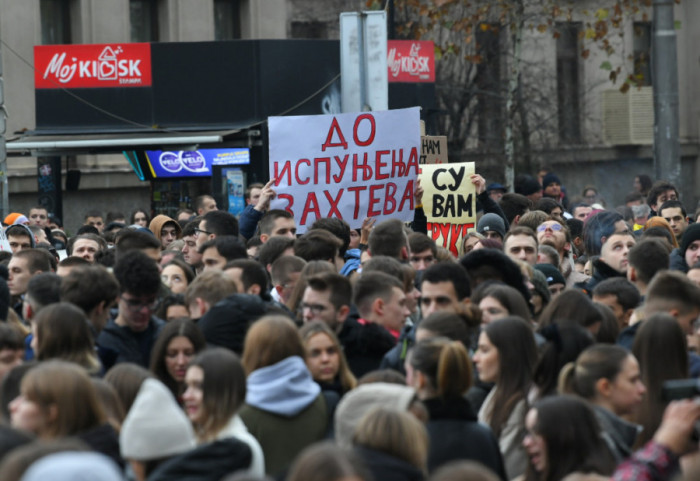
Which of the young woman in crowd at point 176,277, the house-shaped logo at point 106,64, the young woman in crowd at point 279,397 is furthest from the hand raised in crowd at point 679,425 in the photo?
the house-shaped logo at point 106,64

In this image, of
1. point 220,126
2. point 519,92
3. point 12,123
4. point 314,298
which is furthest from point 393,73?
point 314,298

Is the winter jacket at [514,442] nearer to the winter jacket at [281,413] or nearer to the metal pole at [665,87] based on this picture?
the winter jacket at [281,413]

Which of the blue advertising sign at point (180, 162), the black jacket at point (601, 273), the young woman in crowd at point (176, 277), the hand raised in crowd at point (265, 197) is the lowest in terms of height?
the black jacket at point (601, 273)

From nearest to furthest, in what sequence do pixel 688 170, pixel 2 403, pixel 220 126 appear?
pixel 2 403, pixel 220 126, pixel 688 170

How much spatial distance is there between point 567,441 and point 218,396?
136cm

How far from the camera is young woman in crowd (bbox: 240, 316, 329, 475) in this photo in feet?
19.3

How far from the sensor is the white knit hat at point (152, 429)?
Answer: 5.04 m

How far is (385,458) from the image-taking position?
4.66 meters

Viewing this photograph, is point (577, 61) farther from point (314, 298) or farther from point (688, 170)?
point (314, 298)

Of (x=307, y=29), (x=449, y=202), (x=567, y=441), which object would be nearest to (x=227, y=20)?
(x=307, y=29)

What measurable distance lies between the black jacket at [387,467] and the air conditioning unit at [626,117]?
3261cm

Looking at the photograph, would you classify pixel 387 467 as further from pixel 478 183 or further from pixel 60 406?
pixel 478 183

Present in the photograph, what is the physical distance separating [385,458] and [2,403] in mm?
1681

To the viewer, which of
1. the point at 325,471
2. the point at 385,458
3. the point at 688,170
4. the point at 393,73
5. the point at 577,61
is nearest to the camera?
the point at 325,471
